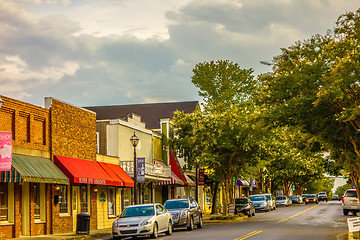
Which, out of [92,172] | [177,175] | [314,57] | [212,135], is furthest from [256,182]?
[314,57]

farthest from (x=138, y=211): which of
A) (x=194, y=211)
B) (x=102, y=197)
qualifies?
(x=102, y=197)

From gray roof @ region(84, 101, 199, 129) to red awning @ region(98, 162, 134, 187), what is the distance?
65.7ft

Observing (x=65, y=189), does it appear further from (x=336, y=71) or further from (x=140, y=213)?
(x=336, y=71)

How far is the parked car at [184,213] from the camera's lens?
29375 millimetres

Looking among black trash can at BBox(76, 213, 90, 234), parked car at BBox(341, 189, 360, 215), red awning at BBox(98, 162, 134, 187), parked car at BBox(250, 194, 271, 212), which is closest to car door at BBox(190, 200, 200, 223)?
red awning at BBox(98, 162, 134, 187)

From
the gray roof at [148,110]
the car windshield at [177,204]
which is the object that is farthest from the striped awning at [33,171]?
the gray roof at [148,110]

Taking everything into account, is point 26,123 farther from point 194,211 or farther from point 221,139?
point 221,139

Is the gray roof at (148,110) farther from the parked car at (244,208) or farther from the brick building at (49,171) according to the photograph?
the brick building at (49,171)

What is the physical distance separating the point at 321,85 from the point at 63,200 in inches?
560

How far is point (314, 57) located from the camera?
24.4 m

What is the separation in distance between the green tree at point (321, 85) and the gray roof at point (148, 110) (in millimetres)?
31025

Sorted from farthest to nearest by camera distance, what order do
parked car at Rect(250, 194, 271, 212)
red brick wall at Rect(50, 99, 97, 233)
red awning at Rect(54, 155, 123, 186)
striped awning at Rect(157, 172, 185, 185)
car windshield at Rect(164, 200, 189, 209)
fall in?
parked car at Rect(250, 194, 271, 212)
striped awning at Rect(157, 172, 185, 185)
car windshield at Rect(164, 200, 189, 209)
red brick wall at Rect(50, 99, 97, 233)
red awning at Rect(54, 155, 123, 186)

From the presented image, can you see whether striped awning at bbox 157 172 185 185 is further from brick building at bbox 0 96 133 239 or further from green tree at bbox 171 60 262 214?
brick building at bbox 0 96 133 239

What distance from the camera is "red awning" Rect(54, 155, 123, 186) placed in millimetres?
28219
